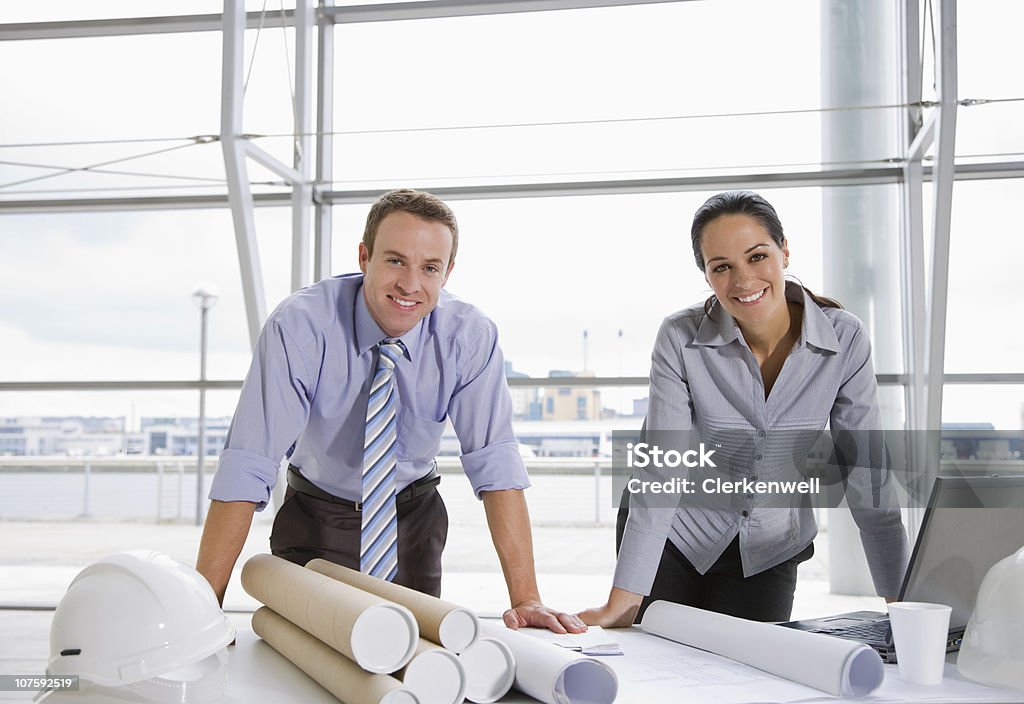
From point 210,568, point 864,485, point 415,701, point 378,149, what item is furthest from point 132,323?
point 415,701

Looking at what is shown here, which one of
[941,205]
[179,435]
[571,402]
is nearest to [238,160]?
[179,435]

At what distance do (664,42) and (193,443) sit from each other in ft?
11.4

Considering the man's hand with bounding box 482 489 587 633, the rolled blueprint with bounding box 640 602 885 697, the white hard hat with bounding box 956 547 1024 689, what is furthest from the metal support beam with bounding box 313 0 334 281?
the white hard hat with bounding box 956 547 1024 689

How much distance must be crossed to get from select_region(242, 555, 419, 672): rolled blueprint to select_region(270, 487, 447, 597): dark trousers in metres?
0.92

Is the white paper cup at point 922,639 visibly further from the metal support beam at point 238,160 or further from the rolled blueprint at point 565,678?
the metal support beam at point 238,160

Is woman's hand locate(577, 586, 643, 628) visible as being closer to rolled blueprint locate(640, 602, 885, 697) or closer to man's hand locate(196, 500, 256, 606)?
rolled blueprint locate(640, 602, 885, 697)

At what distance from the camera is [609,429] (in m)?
4.59

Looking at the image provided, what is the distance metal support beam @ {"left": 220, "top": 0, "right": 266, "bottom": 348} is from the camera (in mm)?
4023

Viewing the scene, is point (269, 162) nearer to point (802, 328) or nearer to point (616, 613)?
point (802, 328)

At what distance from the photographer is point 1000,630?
1002mm

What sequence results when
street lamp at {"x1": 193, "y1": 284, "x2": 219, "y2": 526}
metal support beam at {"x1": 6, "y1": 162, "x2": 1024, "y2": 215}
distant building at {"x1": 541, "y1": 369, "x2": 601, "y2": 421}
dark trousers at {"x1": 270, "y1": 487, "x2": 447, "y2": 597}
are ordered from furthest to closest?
street lamp at {"x1": 193, "y1": 284, "x2": 219, "y2": 526} → distant building at {"x1": 541, "y1": 369, "x2": 601, "y2": 421} → metal support beam at {"x1": 6, "y1": 162, "x2": 1024, "y2": 215} → dark trousers at {"x1": 270, "y1": 487, "x2": 447, "y2": 597}

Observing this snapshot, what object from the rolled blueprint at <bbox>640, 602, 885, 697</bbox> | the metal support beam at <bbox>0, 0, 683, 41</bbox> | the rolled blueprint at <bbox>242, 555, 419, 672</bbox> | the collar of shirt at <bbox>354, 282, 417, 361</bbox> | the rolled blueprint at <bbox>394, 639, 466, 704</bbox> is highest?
the metal support beam at <bbox>0, 0, 683, 41</bbox>

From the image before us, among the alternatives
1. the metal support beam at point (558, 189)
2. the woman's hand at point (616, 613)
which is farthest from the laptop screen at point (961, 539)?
the metal support beam at point (558, 189)

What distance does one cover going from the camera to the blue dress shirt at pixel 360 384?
5.24 ft
